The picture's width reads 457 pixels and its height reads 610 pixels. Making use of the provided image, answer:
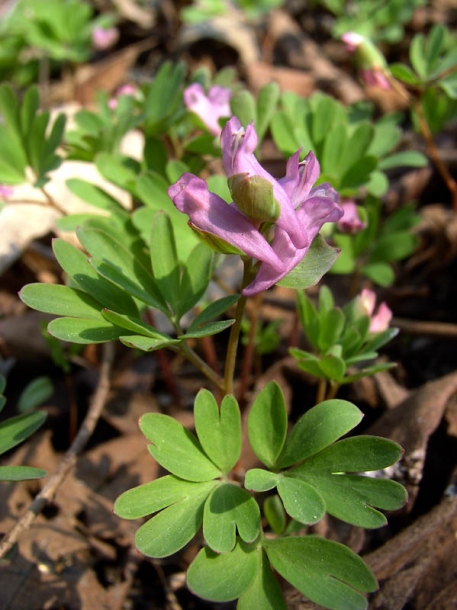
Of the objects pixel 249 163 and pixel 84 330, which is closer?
pixel 249 163

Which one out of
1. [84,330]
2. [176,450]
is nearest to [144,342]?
[84,330]

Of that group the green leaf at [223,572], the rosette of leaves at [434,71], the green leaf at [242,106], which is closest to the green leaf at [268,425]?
the green leaf at [223,572]

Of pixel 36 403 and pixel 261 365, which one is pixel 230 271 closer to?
pixel 261 365

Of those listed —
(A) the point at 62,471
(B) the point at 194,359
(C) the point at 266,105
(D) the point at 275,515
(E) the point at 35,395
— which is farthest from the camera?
(E) the point at 35,395

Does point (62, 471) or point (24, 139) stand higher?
point (24, 139)

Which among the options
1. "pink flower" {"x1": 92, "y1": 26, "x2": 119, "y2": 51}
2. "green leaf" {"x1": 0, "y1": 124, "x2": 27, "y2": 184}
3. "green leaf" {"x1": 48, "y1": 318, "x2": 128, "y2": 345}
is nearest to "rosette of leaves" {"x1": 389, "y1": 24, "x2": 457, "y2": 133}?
"green leaf" {"x1": 0, "y1": 124, "x2": 27, "y2": 184}

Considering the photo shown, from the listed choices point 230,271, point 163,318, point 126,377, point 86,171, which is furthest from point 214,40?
point 126,377

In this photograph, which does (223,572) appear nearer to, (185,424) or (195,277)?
(195,277)
